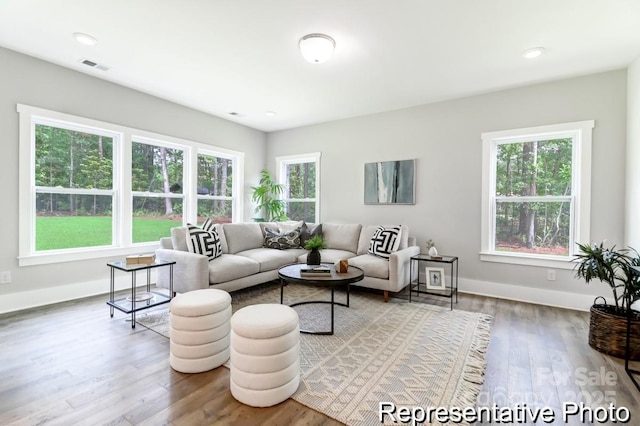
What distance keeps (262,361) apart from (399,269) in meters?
2.30

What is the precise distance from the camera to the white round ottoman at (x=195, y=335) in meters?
2.05

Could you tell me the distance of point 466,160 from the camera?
4.14 m

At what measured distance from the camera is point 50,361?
2166mm

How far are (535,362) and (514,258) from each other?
73.7 inches

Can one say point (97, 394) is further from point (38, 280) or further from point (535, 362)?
point (535, 362)

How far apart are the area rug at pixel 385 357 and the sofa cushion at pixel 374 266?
1.07 feet

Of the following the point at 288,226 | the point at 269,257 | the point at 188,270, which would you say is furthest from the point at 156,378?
the point at 288,226

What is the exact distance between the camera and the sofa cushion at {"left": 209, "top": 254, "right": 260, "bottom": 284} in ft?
10.8

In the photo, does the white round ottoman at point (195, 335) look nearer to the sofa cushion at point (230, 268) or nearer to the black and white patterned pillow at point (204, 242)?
the sofa cushion at point (230, 268)

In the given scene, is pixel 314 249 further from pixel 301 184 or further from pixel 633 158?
pixel 633 158

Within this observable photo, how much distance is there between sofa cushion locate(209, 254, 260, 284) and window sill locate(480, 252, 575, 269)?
3.07 meters

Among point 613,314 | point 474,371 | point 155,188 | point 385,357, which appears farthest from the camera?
point 155,188

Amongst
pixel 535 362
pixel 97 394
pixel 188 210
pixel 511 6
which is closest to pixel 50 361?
pixel 97 394

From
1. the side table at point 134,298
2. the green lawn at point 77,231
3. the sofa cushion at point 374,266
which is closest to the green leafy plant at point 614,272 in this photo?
the sofa cushion at point 374,266
